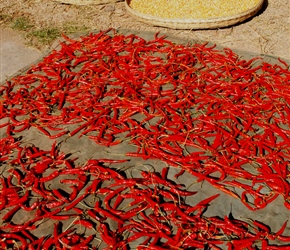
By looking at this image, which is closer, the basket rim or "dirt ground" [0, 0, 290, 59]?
"dirt ground" [0, 0, 290, 59]

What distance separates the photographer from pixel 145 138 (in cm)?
341

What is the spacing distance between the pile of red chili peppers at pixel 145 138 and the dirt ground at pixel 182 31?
417mm

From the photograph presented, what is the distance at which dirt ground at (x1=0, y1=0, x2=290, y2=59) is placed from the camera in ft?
16.4

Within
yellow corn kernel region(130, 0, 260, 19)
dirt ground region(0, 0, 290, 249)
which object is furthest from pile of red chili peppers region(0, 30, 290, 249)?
yellow corn kernel region(130, 0, 260, 19)

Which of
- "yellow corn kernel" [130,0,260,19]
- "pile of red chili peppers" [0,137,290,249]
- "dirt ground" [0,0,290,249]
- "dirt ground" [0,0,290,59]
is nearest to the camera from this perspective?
"pile of red chili peppers" [0,137,290,249]

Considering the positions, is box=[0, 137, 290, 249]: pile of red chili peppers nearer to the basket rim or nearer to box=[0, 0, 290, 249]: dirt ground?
box=[0, 0, 290, 249]: dirt ground

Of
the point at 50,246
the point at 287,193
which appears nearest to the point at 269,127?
the point at 287,193

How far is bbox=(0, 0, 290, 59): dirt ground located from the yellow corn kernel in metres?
0.20

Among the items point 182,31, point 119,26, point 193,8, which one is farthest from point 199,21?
point 119,26

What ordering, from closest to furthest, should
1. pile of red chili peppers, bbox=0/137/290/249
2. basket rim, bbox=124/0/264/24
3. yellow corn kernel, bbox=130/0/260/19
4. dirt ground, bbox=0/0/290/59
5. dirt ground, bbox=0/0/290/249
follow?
1. pile of red chili peppers, bbox=0/137/290/249
2. dirt ground, bbox=0/0/290/249
3. dirt ground, bbox=0/0/290/59
4. basket rim, bbox=124/0/264/24
5. yellow corn kernel, bbox=130/0/260/19

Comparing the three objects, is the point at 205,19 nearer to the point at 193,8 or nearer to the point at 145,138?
the point at 193,8

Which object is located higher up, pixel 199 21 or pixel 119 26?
pixel 199 21

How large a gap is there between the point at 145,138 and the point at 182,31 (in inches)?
92.1

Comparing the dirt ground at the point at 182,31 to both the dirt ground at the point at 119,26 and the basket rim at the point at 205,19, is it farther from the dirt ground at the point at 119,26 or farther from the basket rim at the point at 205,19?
the basket rim at the point at 205,19
